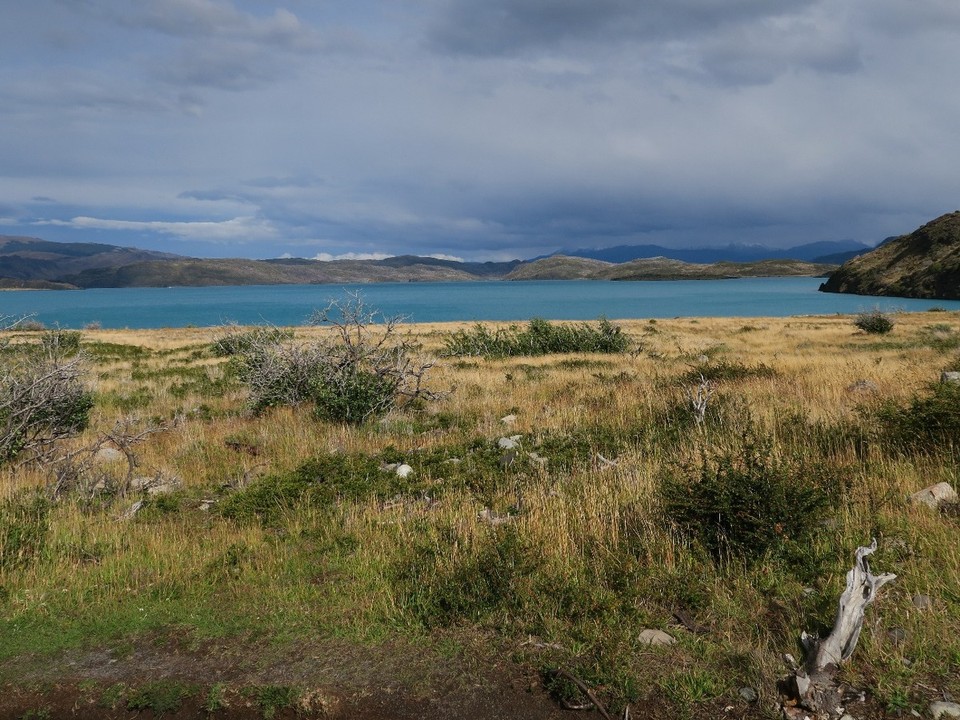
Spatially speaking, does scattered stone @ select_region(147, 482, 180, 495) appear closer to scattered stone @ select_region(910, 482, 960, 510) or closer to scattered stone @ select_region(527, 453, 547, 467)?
scattered stone @ select_region(527, 453, 547, 467)

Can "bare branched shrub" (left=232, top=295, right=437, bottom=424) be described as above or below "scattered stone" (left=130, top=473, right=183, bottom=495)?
above

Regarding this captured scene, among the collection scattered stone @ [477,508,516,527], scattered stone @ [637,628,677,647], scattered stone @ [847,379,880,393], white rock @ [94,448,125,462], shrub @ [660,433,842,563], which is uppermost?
scattered stone @ [847,379,880,393]

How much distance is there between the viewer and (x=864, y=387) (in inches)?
Result: 489

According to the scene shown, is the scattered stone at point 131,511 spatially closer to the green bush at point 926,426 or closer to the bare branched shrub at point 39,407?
the bare branched shrub at point 39,407

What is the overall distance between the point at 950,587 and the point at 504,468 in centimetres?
524

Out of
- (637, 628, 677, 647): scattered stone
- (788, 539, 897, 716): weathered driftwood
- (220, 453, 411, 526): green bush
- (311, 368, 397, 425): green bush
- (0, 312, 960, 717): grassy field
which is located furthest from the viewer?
(311, 368, 397, 425): green bush

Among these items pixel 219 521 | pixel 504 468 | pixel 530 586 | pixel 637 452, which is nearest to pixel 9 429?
pixel 219 521

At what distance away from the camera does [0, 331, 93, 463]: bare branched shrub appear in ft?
30.6

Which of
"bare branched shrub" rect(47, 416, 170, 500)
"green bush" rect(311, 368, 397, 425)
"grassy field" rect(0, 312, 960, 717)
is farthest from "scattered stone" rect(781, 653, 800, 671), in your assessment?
"green bush" rect(311, 368, 397, 425)

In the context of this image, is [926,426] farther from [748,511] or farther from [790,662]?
[790,662]

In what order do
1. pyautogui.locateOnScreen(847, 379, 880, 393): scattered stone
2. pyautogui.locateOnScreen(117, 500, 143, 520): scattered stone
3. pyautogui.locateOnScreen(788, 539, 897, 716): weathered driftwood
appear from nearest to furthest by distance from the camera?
pyautogui.locateOnScreen(788, 539, 897, 716): weathered driftwood, pyautogui.locateOnScreen(117, 500, 143, 520): scattered stone, pyautogui.locateOnScreen(847, 379, 880, 393): scattered stone

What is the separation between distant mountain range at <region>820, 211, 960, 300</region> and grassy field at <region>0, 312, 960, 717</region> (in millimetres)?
126008

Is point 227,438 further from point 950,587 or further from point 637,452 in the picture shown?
point 950,587

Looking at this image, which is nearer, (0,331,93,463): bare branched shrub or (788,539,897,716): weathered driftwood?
(788,539,897,716): weathered driftwood
